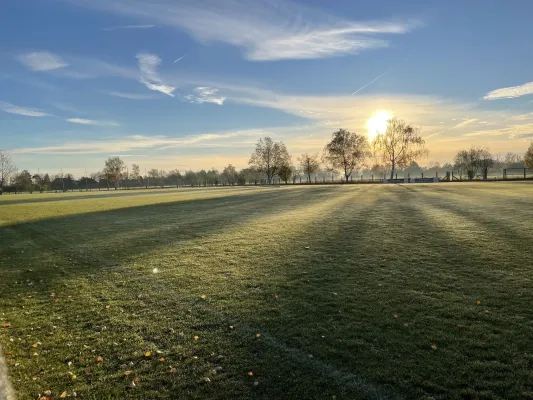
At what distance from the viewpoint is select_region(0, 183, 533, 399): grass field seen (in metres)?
4.20

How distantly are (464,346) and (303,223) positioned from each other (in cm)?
1071

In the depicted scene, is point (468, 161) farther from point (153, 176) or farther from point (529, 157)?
point (153, 176)

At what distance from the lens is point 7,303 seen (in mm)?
7309

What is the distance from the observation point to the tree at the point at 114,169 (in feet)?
413

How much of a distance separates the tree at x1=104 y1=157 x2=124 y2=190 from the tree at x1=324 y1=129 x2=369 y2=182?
87.8m

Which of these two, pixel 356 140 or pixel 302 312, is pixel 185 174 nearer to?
pixel 356 140

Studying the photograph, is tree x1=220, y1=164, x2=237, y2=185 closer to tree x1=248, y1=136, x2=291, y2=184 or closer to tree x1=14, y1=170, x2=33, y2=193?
tree x1=248, y1=136, x2=291, y2=184

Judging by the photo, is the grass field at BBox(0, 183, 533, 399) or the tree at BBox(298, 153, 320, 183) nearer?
the grass field at BBox(0, 183, 533, 399)

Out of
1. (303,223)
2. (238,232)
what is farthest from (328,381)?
(303,223)

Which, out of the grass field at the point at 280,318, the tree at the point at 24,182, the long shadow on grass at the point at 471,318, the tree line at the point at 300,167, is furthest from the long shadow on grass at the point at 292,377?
the tree at the point at 24,182

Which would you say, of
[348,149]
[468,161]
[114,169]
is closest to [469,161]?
[468,161]

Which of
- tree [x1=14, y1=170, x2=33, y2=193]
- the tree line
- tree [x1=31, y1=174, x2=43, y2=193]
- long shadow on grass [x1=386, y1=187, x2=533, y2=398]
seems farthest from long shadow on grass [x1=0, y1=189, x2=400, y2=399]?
tree [x1=31, y1=174, x2=43, y2=193]

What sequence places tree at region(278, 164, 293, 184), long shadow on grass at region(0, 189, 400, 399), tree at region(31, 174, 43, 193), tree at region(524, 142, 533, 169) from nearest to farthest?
long shadow on grass at region(0, 189, 400, 399) < tree at region(524, 142, 533, 169) < tree at region(278, 164, 293, 184) < tree at region(31, 174, 43, 193)

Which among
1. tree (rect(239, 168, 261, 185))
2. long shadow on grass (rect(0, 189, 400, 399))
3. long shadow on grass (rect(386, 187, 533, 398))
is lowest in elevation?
long shadow on grass (rect(0, 189, 400, 399))
